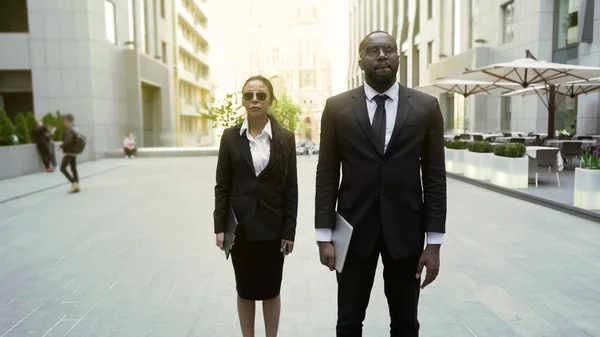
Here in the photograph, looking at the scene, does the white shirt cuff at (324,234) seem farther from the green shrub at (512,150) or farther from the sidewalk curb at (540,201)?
the green shrub at (512,150)

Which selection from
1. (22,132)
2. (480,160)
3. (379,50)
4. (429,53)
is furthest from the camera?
(429,53)

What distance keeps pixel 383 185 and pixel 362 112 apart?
0.38m

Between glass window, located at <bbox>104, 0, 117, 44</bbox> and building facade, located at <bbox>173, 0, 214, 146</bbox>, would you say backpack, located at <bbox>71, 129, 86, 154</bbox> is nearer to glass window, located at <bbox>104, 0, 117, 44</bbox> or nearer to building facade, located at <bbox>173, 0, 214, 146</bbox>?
glass window, located at <bbox>104, 0, 117, 44</bbox>

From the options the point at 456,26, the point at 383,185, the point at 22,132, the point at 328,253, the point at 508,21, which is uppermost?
the point at 456,26

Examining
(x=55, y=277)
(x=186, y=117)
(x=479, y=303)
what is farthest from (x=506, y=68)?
(x=186, y=117)

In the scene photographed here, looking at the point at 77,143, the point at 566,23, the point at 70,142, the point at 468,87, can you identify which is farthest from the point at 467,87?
the point at 70,142

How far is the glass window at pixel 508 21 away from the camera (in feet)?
82.4

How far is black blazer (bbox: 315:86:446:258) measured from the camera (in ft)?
8.39

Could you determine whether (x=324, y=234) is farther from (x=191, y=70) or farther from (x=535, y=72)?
(x=191, y=70)

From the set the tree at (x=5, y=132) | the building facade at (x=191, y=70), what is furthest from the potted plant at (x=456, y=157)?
the building facade at (x=191, y=70)

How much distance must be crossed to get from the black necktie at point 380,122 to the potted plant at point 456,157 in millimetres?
13924

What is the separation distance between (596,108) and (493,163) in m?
9.65

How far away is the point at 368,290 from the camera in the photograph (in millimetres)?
2693

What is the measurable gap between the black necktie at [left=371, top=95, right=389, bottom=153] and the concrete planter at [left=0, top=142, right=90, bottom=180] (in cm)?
1691
